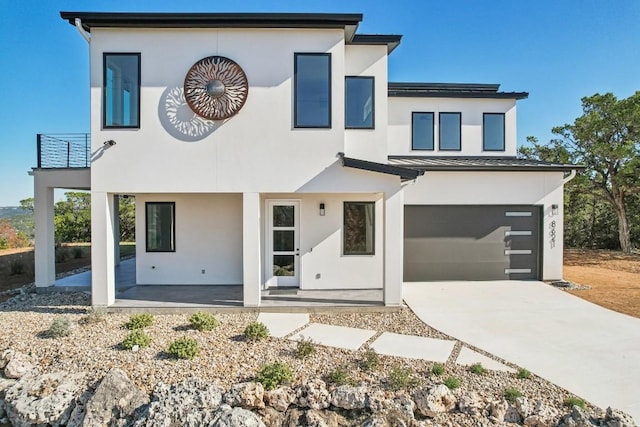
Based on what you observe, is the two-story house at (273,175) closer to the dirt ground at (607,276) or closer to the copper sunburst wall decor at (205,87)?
the copper sunburst wall decor at (205,87)

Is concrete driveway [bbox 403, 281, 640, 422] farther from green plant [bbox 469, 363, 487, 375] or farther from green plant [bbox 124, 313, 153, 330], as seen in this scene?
green plant [bbox 124, 313, 153, 330]

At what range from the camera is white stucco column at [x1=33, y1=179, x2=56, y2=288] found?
33.0 ft

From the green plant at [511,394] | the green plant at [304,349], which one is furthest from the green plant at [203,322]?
the green plant at [511,394]

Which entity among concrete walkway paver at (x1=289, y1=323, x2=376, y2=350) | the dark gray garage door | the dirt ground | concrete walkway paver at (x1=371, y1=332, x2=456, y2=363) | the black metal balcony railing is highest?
the black metal balcony railing

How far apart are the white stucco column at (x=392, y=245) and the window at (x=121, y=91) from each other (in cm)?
624

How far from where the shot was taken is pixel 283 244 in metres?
10.3

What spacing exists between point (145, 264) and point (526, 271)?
12.4 m

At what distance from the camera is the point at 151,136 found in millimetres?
8242

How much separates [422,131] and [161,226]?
32.0ft

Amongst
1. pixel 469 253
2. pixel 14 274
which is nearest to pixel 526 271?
pixel 469 253

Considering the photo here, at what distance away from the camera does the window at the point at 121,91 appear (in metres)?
8.24

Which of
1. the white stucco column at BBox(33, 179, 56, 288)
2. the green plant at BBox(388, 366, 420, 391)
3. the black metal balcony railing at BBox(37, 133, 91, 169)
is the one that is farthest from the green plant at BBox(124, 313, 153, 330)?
the black metal balcony railing at BBox(37, 133, 91, 169)

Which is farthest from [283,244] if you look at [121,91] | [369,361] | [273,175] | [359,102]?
[121,91]

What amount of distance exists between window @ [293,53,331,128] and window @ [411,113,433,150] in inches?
233
